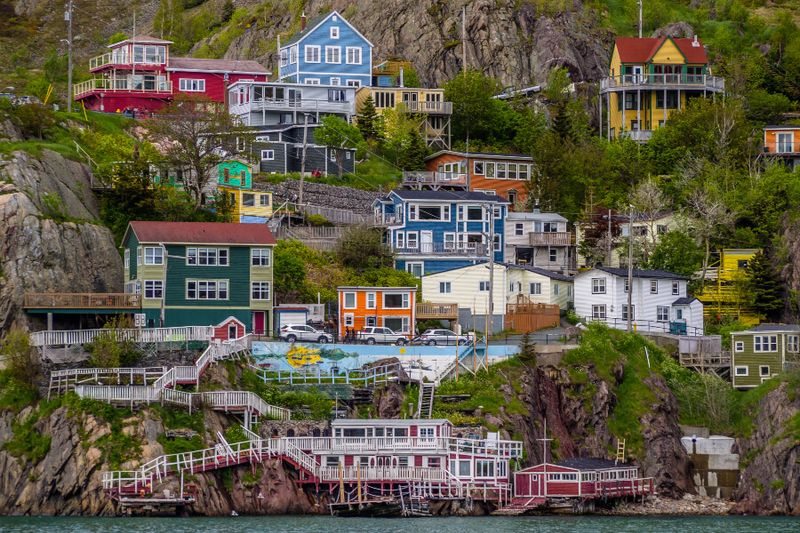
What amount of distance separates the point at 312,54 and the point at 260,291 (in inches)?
1814

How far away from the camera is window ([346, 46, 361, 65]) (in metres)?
155

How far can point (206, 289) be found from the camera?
110562 mm

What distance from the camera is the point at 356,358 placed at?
107m

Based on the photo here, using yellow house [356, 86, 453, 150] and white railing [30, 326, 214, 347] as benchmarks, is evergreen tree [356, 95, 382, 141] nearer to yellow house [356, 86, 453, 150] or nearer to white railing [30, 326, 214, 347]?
yellow house [356, 86, 453, 150]

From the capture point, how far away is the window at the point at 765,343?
113875 millimetres

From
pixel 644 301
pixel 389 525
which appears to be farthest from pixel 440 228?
pixel 389 525

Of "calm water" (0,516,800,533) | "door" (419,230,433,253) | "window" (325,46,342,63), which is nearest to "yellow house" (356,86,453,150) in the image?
"window" (325,46,342,63)

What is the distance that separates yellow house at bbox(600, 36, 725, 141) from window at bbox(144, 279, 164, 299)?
5392cm

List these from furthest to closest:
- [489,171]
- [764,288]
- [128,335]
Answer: [489,171], [764,288], [128,335]

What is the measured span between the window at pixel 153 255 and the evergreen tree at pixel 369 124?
39163mm

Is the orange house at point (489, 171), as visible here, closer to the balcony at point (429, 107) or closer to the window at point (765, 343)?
the balcony at point (429, 107)

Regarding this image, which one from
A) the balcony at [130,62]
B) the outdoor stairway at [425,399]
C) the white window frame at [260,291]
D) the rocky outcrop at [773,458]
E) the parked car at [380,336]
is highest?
the balcony at [130,62]

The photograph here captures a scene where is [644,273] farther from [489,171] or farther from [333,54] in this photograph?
[333,54]

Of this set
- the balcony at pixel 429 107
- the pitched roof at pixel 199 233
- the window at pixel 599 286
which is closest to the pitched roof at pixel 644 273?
the window at pixel 599 286
